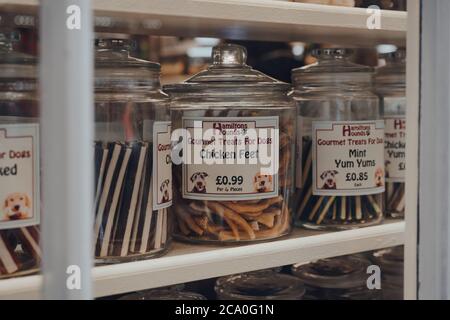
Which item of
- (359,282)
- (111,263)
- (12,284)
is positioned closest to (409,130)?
(359,282)

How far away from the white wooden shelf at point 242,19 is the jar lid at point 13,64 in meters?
0.05

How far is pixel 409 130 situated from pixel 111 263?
17.1 inches

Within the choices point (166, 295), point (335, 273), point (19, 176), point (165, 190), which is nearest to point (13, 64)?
point (19, 176)

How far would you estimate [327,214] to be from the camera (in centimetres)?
92

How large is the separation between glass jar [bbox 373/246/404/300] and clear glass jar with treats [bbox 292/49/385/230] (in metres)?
0.05

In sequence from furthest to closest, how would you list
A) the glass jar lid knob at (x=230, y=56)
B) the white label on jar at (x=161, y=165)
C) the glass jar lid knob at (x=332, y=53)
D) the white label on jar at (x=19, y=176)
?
1. the glass jar lid knob at (x=332, y=53)
2. the glass jar lid knob at (x=230, y=56)
3. the white label on jar at (x=161, y=165)
4. the white label on jar at (x=19, y=176)

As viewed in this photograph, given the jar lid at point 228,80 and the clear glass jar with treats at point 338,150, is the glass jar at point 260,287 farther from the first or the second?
the jar lid at point 228,80

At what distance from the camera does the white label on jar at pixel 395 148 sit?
97 cm

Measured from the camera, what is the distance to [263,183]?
0.82 metres

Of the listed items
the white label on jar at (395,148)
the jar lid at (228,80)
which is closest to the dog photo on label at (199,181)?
the jar lid at (228,80)

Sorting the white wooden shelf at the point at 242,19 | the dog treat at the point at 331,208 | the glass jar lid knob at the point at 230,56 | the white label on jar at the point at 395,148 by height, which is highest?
the white wooden shelf at the point at 242,19

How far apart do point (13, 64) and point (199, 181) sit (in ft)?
0.88

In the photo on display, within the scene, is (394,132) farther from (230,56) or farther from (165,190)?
(165,190)

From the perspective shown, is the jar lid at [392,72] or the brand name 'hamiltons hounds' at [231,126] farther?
the jar lid at [392,72]
